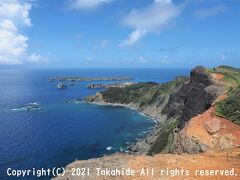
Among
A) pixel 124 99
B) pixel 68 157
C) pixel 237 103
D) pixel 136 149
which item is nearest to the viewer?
pixel 237 103

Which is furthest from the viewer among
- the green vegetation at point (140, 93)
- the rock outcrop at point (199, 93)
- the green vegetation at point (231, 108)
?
the green vegetation at point (140, 93)

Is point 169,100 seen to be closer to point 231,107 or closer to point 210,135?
point 231,107

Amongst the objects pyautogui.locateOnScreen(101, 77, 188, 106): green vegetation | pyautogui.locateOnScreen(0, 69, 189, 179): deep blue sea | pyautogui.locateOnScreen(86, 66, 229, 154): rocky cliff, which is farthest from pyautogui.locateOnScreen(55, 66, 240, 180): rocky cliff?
pyautogui.locateOnScreen(101, 77, 188, 106): green vegetation

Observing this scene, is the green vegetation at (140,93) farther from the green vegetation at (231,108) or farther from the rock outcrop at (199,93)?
the green vegetation at (231,108)

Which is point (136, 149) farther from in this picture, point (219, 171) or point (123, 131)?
point (219, 171)

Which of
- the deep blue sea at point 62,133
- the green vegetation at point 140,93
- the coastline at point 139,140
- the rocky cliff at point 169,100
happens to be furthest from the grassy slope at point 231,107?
the green vegetation at point 140,93

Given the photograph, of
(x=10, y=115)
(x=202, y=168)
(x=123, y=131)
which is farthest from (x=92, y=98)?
(x=202, y=168)

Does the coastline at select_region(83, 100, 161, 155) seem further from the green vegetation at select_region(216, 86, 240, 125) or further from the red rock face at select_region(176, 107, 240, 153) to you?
the red rock face at select_region(176, 107, 240, 153)
